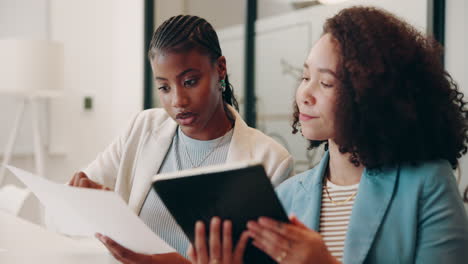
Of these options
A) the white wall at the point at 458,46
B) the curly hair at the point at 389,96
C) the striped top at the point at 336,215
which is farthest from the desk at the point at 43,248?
the white wall at the point at 458,46

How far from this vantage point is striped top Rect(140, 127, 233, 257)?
1428 millimetres

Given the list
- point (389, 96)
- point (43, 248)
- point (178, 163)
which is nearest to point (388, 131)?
point (389, 96)

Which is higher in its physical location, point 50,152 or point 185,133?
point 185,133

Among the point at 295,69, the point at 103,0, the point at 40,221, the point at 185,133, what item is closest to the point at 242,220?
the point at 185,133

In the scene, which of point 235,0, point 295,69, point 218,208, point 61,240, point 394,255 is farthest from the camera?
point 235,0

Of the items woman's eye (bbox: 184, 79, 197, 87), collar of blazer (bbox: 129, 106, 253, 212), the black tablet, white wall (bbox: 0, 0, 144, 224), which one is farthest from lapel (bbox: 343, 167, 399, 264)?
white wall (bbox: 0, 0, 144, 224)

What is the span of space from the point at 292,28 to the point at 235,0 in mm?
669

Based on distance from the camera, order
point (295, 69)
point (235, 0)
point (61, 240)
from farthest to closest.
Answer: point (235, 0), point (295, 69), point (61, 240)

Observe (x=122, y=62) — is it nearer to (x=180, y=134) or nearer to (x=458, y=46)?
(x=458, y=46)

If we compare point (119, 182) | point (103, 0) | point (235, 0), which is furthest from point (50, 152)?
point (119, 182)

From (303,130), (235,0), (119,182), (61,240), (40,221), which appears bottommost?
(40,221)

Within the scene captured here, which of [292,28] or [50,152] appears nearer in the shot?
[292,28]

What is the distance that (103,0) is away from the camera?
16.5ft

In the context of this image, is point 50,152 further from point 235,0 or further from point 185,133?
point 185,133
